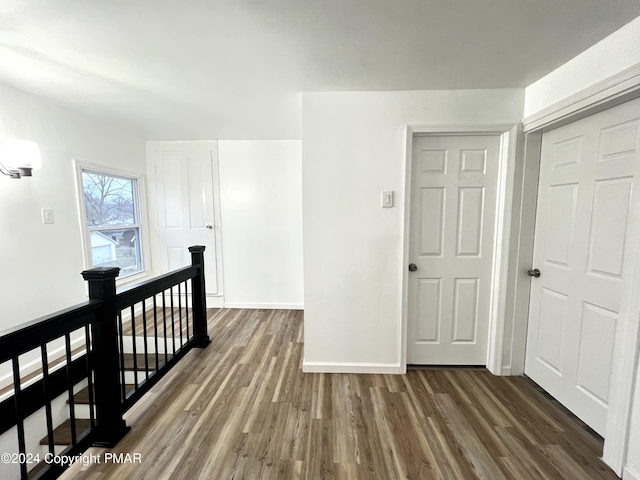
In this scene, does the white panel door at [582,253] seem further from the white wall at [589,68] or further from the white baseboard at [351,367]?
the white baseboard at [351,367]

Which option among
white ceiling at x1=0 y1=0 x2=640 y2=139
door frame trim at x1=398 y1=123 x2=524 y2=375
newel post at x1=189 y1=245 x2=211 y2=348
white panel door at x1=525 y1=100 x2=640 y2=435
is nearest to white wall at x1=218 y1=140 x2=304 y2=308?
newel post at x1=189 y1=245 x2=211 y2=348

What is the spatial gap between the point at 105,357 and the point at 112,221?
7.83 ft

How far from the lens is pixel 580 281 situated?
1.70 metres

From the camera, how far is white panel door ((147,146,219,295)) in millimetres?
3625

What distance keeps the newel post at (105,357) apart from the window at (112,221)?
1.80m

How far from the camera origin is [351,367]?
87.8 inches

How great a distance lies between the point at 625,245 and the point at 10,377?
431 centimetres

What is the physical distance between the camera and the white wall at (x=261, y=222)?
3.59 m

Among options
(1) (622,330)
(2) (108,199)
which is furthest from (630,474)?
(2) (108,199)

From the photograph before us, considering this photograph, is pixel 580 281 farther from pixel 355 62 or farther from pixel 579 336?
pixel 355 62

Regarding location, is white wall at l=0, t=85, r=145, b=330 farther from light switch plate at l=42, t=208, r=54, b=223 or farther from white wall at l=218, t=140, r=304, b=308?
white wall at l=218, t=140, r=304, b=308

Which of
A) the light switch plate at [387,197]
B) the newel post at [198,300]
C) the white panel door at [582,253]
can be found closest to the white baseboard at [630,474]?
the white panel door at [582,253]

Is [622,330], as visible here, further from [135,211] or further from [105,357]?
[135,211]

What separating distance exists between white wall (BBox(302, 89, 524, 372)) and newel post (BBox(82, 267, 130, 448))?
129cm
